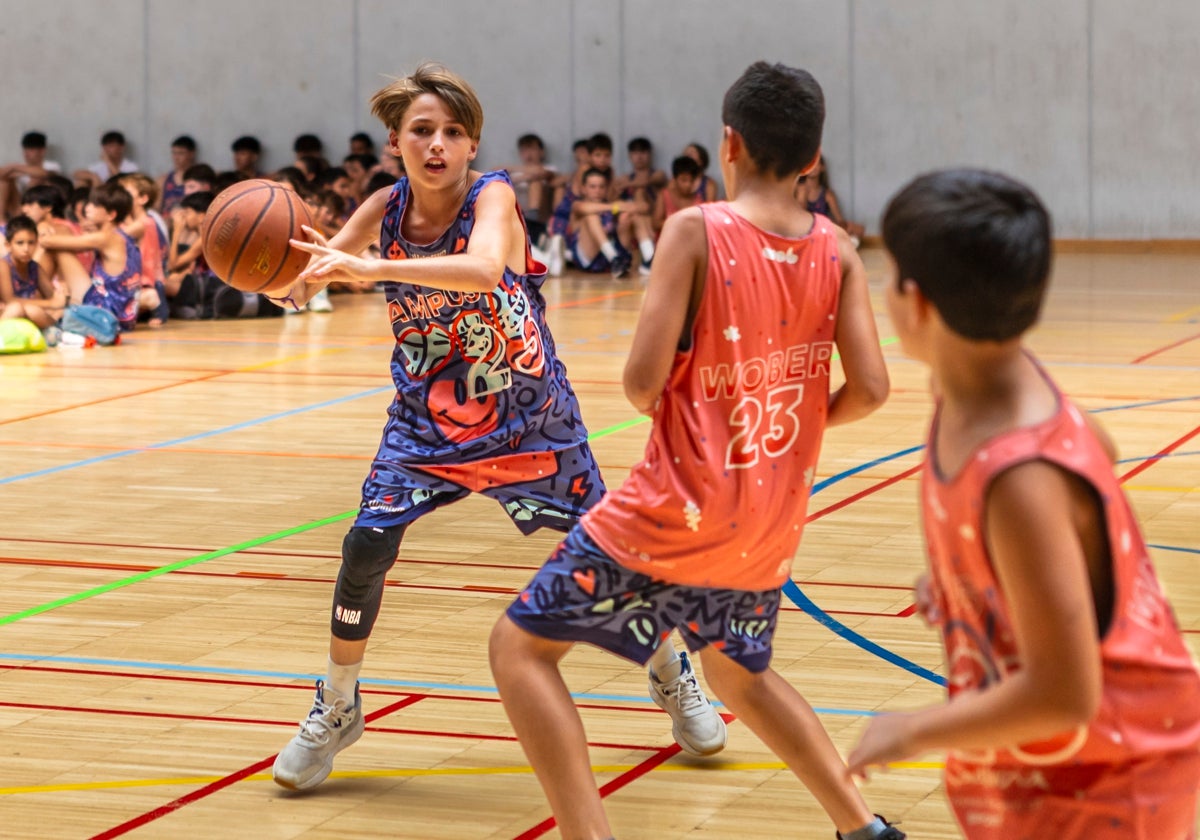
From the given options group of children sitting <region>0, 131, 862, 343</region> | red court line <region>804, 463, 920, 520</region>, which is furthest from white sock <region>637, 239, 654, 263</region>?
red court line <region>804, 463, 920, 520</region>

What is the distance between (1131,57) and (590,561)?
15585 mm

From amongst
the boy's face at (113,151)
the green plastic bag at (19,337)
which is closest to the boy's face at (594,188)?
the boy's face at (113,151)

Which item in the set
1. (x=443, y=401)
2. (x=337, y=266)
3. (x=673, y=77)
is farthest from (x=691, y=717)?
(x=673, y=77)

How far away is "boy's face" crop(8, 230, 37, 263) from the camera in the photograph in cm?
1146

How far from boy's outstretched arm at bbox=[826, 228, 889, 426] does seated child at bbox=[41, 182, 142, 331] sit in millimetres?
9821

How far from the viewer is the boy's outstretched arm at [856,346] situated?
9.04 feet

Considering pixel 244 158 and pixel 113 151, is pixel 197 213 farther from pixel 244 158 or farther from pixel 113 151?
pixel 113 151

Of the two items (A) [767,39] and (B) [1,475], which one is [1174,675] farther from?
(A) [767,39]

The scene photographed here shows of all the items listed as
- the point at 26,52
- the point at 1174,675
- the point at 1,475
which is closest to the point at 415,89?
the point at 1174,675

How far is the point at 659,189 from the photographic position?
17.7m

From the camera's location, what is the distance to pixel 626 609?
2686mm

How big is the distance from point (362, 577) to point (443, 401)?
41 cm

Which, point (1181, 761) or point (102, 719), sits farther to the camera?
point (102, 719)

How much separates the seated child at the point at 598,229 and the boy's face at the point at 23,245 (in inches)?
253
